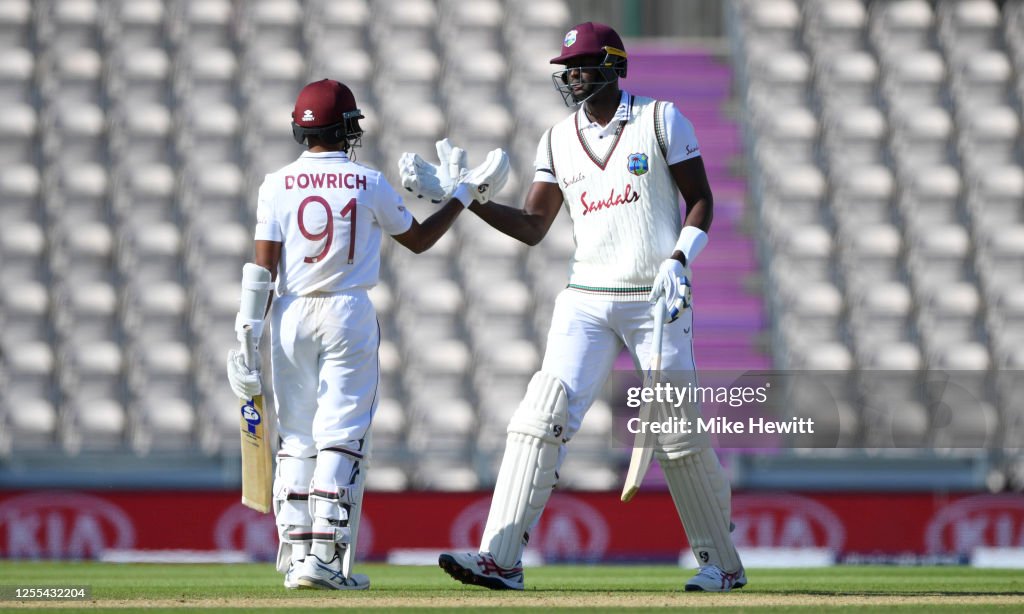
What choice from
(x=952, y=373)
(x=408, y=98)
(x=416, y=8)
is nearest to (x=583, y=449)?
(x=952, y=373)

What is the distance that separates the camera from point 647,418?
553 cm

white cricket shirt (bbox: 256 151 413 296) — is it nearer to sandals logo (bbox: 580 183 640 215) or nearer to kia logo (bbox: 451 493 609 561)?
sandals logo (bbox: 580 183 640 215)

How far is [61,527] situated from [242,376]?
186 inches

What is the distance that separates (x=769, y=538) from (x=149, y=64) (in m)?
7.41

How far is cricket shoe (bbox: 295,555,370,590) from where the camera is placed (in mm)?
5328

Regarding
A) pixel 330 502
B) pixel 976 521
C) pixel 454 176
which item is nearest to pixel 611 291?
pixel 454 176

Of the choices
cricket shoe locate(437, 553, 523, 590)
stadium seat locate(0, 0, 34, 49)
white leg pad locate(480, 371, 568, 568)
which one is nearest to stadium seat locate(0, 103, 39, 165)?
stadium seat locate(0, 0, 34, 49)

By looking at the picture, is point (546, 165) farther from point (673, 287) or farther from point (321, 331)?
point (321, 331)

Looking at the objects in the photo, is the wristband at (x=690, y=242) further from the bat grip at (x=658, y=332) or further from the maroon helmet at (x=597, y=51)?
the maroon helmet at (x=597, y=51)

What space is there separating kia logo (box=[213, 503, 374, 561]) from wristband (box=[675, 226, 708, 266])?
15.4 feet

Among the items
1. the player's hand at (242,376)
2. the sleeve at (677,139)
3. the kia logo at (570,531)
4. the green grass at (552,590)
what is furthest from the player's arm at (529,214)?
the kia logo at (570,531)

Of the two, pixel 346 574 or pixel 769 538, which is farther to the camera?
pixel 769 538

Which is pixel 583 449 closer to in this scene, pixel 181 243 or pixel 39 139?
pixel 181 243

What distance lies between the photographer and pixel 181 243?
42.7ft
